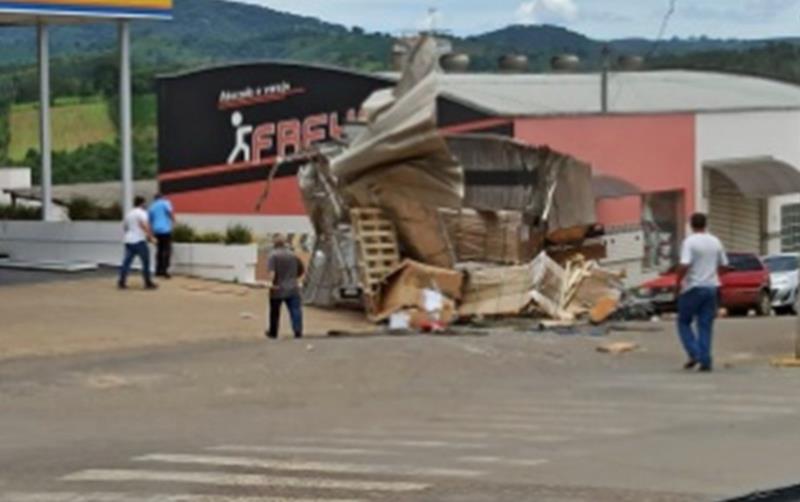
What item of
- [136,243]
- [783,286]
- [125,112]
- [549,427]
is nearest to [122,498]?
[549,427]

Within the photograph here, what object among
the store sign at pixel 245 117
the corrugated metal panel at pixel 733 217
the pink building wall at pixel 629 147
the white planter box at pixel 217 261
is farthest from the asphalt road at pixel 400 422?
the corrugated metal panel at pixel 733 217

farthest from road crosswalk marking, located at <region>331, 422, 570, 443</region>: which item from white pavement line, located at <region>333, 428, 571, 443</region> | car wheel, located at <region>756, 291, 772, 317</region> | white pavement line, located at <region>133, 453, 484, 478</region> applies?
car wheel, located at <region>756, 291, 772, 317</region>

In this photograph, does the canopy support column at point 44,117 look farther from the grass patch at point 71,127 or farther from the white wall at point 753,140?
the grass patch at point 71,127

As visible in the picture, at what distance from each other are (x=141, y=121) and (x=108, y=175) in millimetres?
2647

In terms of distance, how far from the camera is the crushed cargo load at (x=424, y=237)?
29.0m

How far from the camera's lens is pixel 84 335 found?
22.9 m

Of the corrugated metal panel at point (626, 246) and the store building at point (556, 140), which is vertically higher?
the store building at point (556, 140)

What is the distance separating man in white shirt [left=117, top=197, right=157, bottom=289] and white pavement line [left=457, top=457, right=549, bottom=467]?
57.8 feet

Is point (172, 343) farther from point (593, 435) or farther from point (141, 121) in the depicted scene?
point (141, 121)

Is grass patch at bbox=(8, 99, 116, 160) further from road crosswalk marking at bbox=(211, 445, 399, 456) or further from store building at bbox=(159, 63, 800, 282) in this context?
road crosswalk marking at bbox=(211, 445, 399, 456)

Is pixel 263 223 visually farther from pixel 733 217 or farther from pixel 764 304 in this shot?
pixel 733 217

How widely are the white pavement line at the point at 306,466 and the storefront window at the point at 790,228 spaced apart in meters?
47.9

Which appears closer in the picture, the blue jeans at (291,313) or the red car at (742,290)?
the blue jeans at (291,313)

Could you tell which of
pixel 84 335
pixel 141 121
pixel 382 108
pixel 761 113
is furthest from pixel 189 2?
pixel 84 335
